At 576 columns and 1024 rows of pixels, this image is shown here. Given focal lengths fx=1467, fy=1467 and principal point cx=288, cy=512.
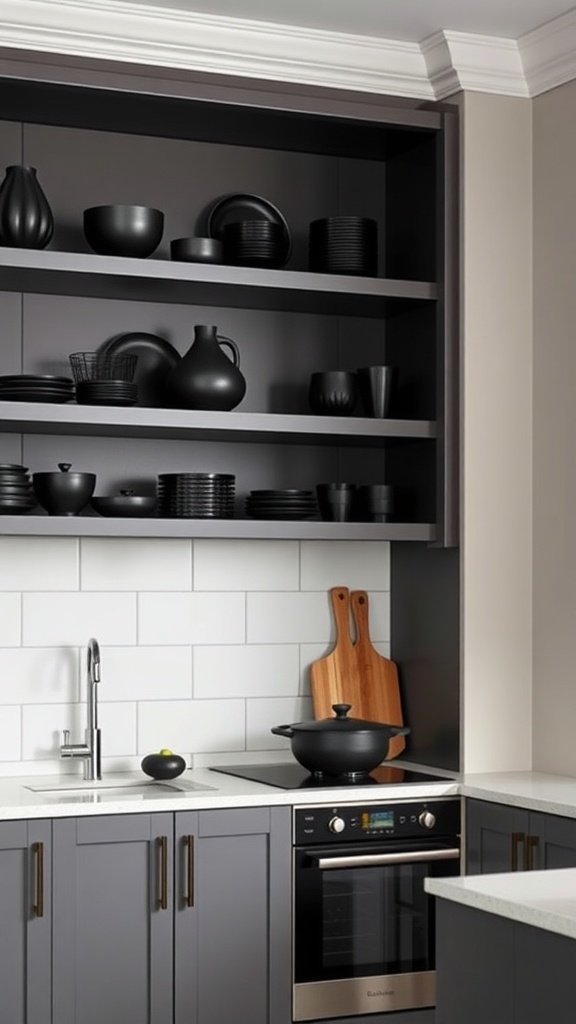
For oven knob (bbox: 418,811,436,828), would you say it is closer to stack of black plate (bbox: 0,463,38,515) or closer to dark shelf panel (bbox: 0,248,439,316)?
stack of black plate (bbox: 0,463,38,515)

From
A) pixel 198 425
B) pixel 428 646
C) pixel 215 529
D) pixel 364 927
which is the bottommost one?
pixel 364 927

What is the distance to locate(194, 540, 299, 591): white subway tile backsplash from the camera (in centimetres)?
455

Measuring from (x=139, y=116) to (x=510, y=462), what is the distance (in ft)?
4.95

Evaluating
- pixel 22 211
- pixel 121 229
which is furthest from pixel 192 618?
pixel 22 211

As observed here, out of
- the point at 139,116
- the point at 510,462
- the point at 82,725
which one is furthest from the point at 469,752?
the point at 139,116

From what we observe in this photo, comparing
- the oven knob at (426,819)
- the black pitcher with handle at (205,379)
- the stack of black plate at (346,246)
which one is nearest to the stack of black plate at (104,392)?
the black pitcher with handle at (205,379)

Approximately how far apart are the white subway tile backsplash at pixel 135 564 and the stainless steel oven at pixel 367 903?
0.91 metres

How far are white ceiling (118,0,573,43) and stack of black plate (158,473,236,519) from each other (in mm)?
1304

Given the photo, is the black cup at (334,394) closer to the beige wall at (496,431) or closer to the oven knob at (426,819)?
the beige wall at (496,431)

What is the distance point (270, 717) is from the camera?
463 cm

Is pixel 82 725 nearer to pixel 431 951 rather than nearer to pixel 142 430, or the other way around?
pixel 142 430

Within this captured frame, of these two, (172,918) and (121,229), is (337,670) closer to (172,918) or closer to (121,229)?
(172,918)

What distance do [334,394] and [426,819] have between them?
4.21 feet

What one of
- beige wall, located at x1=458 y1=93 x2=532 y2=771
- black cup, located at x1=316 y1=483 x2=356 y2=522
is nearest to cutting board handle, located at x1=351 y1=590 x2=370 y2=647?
black cup, located at x1=316 y1=483 x2=356 y2=522
